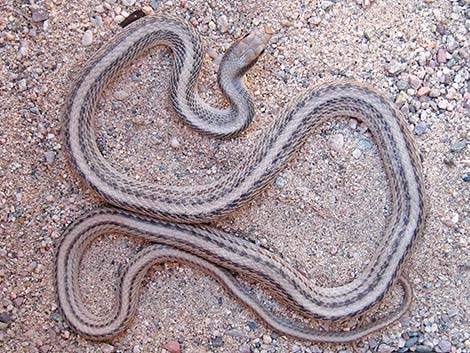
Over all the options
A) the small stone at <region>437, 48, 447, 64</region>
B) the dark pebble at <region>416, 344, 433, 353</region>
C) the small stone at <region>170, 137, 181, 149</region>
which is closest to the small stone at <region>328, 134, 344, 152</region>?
the small stone at <region>437, 48, 447, 64</region>

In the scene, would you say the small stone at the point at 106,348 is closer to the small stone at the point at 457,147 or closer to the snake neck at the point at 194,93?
the snake neck at the point at 194,93

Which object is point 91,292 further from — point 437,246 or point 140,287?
point 437,246

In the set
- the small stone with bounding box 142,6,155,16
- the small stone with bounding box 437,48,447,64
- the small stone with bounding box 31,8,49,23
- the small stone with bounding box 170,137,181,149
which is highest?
the small stone with bounding box 31,8,49,23

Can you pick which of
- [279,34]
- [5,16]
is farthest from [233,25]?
[5,16]

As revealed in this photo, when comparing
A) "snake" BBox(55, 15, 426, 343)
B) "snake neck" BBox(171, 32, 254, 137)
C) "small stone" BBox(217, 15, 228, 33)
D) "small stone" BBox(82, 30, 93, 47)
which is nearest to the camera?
"snake" BBox(55, 15, 426, 343)

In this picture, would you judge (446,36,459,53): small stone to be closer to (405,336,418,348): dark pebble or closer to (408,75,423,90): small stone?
(408,75,423,90): small stone

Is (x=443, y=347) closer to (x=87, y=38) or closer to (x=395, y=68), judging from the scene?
(x=395, y=68)

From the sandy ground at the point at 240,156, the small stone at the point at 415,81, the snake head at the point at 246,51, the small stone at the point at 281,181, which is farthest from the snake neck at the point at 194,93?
the small stone at the point at 415,81
